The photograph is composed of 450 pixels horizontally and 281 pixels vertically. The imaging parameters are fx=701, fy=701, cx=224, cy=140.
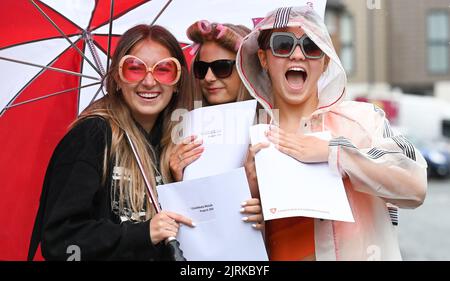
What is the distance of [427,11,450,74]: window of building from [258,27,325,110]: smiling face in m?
32.4

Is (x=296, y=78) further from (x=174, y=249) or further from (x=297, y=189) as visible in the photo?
(x=174, y=249)

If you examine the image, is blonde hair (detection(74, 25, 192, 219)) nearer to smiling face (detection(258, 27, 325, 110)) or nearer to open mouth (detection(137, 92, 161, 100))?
open mouth (detection(137, 92, 161, 100))

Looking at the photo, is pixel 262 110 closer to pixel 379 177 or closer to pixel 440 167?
pixel 379 177

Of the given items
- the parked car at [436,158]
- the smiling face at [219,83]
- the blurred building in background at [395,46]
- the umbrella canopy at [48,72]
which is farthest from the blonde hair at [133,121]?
the blurred building in background at [395,46]

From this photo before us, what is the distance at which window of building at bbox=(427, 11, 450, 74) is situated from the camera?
33875mm

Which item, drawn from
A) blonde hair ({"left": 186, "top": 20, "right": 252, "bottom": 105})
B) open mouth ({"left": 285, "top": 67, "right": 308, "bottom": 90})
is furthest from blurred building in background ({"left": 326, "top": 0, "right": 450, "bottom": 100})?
open mouth ({"left": 285, "top": 67, "right": 308, "bottom": 90})

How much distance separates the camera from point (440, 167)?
22688mm

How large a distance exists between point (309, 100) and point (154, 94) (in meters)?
0.62

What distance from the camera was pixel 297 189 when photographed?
2525 millimetres

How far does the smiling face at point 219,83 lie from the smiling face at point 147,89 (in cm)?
29

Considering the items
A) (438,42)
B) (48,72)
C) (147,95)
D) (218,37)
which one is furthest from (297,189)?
(438,42)

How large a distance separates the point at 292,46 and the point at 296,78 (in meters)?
0.13

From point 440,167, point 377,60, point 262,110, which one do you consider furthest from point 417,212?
point 377,60

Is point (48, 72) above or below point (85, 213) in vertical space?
above
